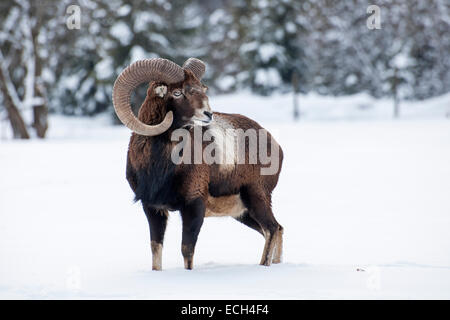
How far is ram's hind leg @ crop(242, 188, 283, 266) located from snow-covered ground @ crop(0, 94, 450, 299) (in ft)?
0.69

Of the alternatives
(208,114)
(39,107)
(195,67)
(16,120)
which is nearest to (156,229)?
(208,114)

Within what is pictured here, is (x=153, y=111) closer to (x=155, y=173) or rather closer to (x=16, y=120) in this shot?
(x=155, y=173)

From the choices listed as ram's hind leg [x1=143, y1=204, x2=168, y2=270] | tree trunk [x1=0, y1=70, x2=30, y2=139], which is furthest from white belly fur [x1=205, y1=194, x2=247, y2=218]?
tree trunk [x1=0, y1=70, x2=30, y2=139]

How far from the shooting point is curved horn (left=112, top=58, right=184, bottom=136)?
22.9 feet

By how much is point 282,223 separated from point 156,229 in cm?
547

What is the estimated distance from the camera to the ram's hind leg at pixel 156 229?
287 inches

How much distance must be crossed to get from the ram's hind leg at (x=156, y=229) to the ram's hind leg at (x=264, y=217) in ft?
3.22

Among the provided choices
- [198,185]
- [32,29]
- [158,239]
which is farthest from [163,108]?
[32,29]

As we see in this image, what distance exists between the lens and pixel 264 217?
311 inches

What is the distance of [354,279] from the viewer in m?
6.88

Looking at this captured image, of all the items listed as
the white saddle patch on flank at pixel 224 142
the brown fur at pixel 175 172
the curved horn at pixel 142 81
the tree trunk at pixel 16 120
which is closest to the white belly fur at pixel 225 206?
the brown fur at pixel 175 172

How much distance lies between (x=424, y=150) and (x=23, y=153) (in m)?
10.6

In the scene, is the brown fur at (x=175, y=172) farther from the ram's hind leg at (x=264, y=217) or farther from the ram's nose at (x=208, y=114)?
the ram's hind leg at (x=264, y=217)

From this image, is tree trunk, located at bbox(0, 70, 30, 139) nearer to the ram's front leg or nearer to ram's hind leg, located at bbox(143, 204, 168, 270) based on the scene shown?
ram's hind leg, located at bbox(143, 204, 168, 270)
